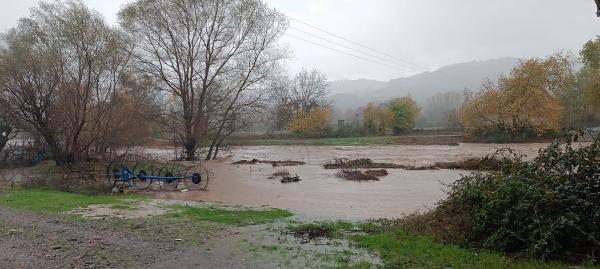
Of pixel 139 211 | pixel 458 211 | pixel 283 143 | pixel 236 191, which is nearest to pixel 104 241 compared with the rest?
pixel 139 211

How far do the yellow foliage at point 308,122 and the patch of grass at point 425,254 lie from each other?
76358 mm

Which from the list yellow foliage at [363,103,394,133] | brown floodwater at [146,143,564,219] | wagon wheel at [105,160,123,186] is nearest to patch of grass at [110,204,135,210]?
brown floodwater at [146,143,564,219]

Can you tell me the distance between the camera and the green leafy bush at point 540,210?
733 cm

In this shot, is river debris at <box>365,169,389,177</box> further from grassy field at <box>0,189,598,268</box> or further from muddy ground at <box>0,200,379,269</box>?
muddy ground at <box>0,200,379,269</box>

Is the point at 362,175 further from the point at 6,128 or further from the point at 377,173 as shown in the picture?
the point at 6,128

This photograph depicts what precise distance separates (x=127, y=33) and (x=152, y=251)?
109 ft

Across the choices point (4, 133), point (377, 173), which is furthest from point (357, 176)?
point (4, 133)

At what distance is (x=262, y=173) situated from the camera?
108ft

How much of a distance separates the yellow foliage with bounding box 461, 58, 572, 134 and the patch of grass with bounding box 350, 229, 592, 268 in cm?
5535

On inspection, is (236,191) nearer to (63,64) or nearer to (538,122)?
(63,64)

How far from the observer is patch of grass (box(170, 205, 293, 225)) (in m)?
13.1

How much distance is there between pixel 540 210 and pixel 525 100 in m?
56.7

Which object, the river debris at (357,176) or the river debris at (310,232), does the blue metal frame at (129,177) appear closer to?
the river debris at (357,176)

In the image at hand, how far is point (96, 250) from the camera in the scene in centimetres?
929
